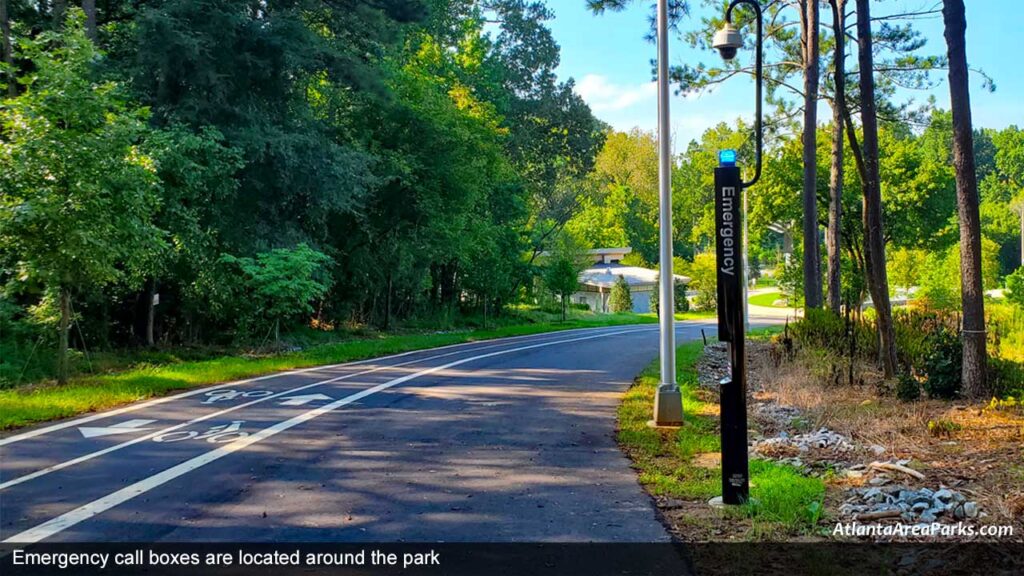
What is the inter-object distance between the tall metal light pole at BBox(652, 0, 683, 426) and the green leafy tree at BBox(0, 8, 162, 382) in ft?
31.2

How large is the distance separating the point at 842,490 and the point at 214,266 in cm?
1783

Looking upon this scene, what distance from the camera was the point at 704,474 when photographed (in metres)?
7.48

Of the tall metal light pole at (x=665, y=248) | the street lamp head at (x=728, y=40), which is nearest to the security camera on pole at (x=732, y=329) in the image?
the street lamp head at (x=728, y=40)

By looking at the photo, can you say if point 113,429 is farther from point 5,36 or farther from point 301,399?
point 5,36

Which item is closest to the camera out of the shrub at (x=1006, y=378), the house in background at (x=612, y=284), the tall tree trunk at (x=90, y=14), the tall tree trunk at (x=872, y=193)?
the shrub at (x=1006, y=378)

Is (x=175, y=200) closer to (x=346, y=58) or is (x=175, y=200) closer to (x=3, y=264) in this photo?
(x=3, y=264)

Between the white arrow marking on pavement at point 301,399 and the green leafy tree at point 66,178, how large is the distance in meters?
4.55

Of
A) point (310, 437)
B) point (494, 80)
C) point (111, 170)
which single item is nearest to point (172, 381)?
point (111, 170)

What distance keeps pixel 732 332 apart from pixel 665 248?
362 cm

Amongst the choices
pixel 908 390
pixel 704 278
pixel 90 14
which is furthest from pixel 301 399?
pixel 704 278

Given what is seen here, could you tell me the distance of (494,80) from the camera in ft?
140

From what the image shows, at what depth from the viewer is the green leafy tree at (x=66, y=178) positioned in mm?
12867

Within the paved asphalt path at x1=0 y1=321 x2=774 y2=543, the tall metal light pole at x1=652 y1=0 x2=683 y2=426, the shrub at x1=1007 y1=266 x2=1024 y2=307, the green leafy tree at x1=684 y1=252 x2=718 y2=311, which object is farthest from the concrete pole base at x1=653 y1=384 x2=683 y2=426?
the green leafy tree at x1=684 y1=252 x2=718 y2=311

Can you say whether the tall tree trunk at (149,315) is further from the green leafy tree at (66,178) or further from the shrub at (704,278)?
the shrub at (704,278)
